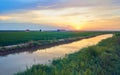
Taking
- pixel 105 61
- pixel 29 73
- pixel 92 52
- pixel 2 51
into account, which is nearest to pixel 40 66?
pixel 29 73

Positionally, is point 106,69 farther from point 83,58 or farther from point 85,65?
point 83,58

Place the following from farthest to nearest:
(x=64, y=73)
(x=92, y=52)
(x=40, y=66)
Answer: (x=92, y=52) → (x=40, y=66) → (x=64, y=73)

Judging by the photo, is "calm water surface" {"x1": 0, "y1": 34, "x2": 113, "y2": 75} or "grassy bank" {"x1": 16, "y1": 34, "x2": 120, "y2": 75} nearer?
"grassy bank" {"x1": 16, "y1": 34, "x2": 120, "y2": 75}

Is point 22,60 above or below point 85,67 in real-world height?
below

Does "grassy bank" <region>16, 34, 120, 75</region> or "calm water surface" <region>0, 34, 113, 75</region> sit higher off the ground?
"grassy bank" <region>16, 34, 120, 75</region>

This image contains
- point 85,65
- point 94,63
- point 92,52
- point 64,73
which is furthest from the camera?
point 92,52

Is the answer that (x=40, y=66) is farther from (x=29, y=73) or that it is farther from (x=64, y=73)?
(x=64, y=73)

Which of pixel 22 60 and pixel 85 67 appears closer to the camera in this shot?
pixel 85 67

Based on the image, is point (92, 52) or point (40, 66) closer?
point (40, 66)

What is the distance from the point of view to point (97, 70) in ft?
42.4

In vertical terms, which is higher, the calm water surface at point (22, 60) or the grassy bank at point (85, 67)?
the grassy bank at point (85, 67)

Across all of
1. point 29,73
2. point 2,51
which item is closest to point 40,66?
point 29,73

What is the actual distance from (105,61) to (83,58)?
1499 millimetres

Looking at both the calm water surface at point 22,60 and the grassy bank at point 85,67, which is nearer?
the grassy bank at point 85,67
